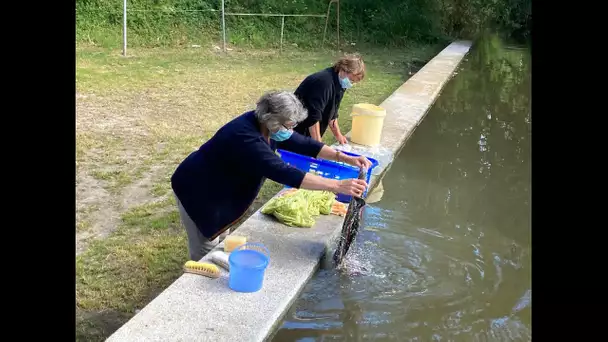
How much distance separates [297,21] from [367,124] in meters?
16.2

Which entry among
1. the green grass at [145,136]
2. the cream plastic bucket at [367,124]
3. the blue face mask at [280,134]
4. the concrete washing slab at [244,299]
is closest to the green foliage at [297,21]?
the green grass at [145,136]

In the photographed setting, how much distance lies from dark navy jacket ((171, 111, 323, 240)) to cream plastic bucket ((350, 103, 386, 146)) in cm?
351

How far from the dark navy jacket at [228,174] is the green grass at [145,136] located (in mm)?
712

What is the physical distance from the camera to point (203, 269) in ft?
12.4

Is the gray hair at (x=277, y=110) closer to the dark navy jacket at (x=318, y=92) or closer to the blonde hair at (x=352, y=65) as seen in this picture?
the dark navy jacket at (x=318, y=92)

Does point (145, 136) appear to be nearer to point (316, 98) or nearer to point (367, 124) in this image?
point (367, 124)

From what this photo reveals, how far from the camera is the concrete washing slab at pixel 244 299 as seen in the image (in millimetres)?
3205

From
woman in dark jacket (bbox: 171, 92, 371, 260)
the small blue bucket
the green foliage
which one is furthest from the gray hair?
the green foliage
